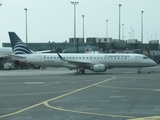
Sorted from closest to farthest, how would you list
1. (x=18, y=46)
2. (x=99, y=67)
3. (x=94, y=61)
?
(x=99, y=67), (x=94, y=61), (x=18, y=46)

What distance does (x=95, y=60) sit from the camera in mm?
45625

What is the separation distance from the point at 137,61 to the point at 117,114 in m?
32.1

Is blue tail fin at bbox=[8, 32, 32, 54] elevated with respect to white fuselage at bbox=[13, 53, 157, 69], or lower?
elevated

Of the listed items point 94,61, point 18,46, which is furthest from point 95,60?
point 18,46

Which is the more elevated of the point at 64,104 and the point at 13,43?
the point at 13,43

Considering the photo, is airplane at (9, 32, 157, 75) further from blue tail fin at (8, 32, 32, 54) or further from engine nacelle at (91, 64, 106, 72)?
blue tail fin at (8, 32, 32, 54)

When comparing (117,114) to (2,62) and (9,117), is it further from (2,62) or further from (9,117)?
(2,62)

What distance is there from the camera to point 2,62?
2726 inches

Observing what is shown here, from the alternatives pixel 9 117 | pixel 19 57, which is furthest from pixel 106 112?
pixel 19 57

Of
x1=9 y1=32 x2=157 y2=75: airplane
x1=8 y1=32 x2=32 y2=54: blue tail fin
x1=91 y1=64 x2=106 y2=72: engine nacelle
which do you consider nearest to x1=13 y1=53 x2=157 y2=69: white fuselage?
x1=9 y1=32 x2=157 y2=75: airplane

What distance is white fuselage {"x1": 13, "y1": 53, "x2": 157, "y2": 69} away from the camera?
147 feet

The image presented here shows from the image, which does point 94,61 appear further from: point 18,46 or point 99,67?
point 18,46

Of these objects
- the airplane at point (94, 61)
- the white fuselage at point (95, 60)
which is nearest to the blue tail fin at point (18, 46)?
the airplane at point (94, 61)

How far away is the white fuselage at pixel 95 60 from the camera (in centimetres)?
4484
